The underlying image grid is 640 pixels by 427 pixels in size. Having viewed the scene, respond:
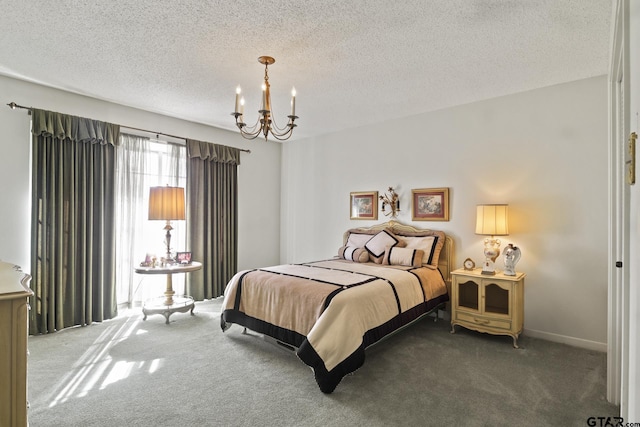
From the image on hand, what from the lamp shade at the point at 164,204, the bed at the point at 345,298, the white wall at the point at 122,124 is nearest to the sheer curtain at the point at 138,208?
the white wall at the point at 122,124

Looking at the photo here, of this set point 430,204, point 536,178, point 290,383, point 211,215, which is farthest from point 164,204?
point 536,178

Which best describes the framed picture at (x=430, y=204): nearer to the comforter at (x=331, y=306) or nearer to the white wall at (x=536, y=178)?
the white wall at (x=536, y=178)

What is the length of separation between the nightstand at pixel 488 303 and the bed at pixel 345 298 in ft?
0.81

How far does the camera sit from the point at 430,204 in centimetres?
429

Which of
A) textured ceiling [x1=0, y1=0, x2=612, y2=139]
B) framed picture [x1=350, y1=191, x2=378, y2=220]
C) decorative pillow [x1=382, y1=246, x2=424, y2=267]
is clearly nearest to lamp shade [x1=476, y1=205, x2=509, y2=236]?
decorative pillow [x1=382, y1=246, x2=424, y2=267]

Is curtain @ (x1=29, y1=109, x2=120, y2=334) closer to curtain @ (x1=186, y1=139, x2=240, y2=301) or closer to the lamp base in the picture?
curtain @ (x1=186, y1=139, x2=240, y2=301)

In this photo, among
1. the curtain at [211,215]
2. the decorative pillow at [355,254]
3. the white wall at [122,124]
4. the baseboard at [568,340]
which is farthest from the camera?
the curtain at [211,215]

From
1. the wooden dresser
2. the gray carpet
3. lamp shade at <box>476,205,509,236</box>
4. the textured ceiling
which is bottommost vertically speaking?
the gray carpet

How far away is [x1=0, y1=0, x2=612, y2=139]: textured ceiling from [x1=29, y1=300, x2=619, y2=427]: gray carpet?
2.60 metres

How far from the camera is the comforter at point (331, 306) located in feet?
8.08

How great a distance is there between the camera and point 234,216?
5.29m

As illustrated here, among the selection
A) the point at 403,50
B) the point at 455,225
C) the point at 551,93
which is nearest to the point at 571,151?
the point at 551,93

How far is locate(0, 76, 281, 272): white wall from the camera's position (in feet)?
10.9

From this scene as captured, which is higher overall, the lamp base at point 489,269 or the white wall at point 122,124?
the white wall at point 122,124
